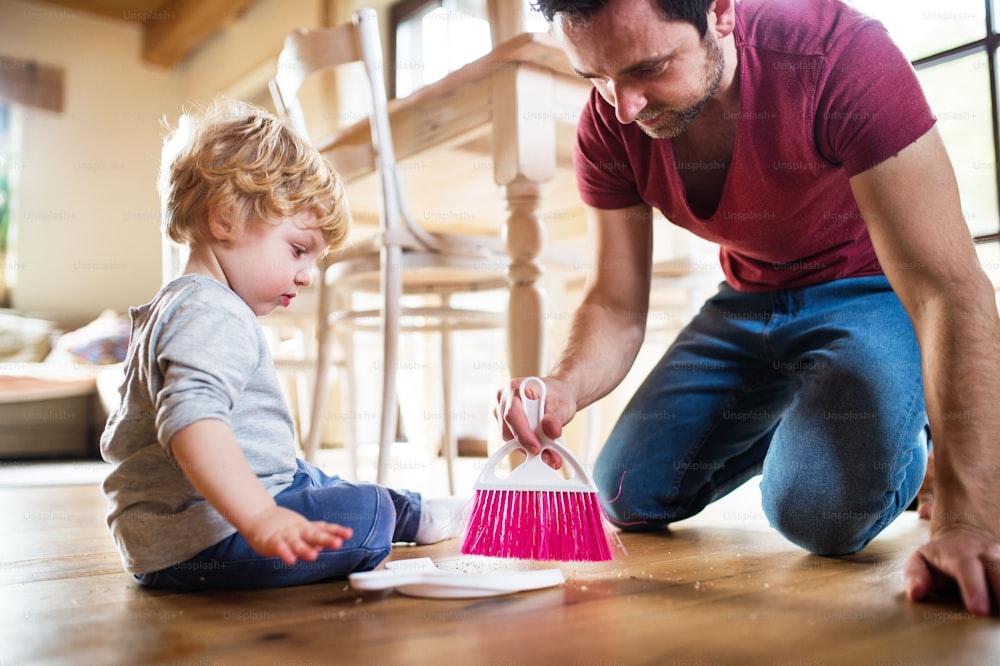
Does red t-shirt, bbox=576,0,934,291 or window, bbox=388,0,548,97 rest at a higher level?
window, bbox=388,0,548,97

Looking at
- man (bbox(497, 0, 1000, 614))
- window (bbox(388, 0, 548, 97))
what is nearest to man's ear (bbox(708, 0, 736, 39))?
man (bbox(497, 0, 1000, 614))

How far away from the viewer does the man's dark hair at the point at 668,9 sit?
927mm

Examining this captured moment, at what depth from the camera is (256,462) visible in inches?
35.0

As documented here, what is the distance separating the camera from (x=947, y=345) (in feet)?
2.65

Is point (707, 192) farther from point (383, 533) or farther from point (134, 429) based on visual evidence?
point (134, 429)

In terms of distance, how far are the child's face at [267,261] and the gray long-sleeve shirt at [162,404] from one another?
34mm

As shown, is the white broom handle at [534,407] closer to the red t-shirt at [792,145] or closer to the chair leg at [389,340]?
the red t-shirt at [792,145]

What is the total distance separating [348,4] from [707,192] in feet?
11.7

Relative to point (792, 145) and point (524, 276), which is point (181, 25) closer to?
point (524, 276)

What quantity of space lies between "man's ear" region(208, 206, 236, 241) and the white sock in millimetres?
457

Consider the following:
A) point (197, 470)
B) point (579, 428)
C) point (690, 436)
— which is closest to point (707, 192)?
point (690, 436)

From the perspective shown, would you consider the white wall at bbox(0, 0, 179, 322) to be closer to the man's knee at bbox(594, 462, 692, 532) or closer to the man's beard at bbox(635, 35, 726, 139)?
the man's knee at bbox(594, 462, 692, 532)

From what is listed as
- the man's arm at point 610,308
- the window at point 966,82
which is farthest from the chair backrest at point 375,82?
the window at point 966,82

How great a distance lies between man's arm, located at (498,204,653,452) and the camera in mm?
1141
